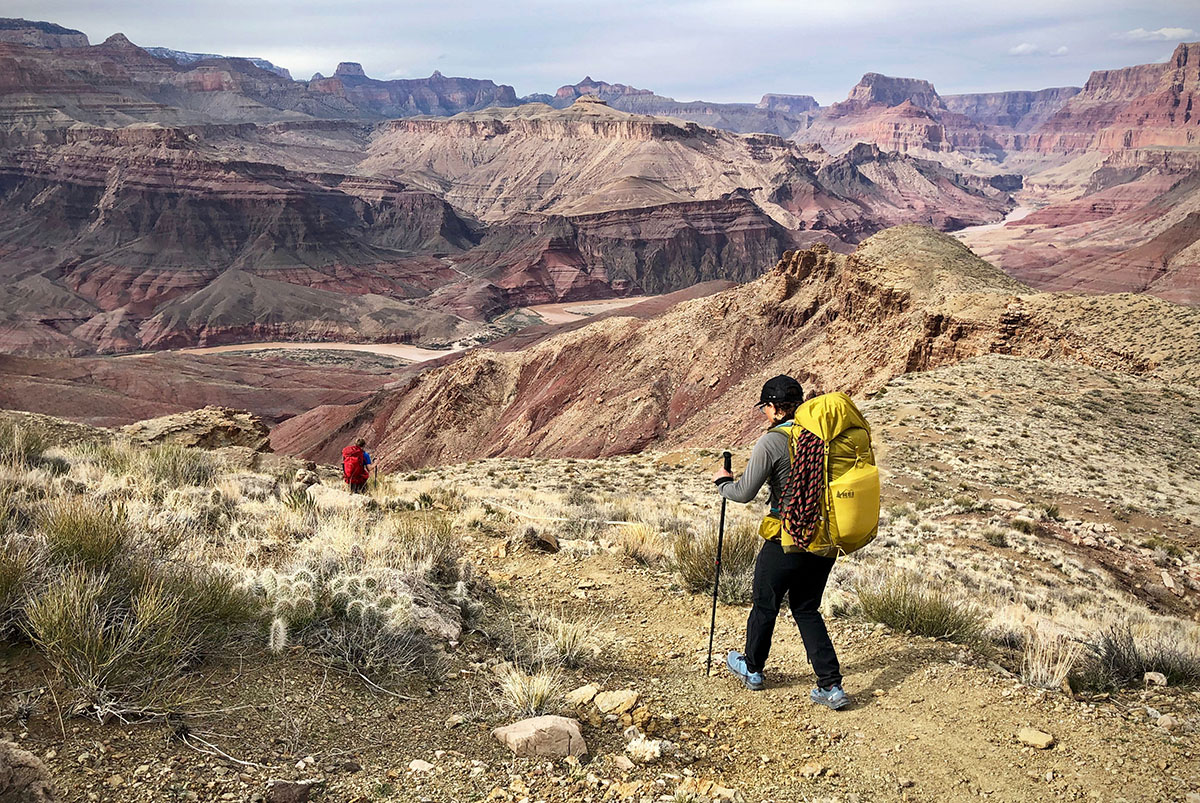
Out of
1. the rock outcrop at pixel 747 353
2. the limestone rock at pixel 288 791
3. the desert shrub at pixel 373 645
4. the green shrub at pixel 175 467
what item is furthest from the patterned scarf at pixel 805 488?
the rock outcrop at pixel 747 353

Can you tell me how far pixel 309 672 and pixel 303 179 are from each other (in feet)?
542

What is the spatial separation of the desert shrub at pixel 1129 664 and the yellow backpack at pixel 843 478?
206 centimetres

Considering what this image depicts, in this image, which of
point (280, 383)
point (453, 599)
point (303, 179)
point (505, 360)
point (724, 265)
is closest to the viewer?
point (453, 599)

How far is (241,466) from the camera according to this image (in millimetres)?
12422

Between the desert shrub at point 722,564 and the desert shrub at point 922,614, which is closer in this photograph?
the desert shrub at point 922,614

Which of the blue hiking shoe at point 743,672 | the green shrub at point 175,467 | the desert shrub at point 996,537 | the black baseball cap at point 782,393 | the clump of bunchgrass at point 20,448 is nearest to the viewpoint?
the black baseball cap at point 782,393

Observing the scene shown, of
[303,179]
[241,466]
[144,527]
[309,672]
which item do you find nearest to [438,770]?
[309,672]

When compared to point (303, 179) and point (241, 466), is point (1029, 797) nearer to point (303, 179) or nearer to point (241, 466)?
point (241, 466)

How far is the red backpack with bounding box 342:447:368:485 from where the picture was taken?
10812 mm

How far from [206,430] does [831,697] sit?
1967cm

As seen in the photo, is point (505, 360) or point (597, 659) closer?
point (597, 659)

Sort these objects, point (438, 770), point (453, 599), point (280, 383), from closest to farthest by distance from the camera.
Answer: point (438, 770)
point (453, 599)
point (280, 383)

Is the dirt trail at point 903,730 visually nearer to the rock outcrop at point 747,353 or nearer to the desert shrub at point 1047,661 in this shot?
the desert shrub at point 1047,661

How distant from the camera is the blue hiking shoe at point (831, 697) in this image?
4508mm
